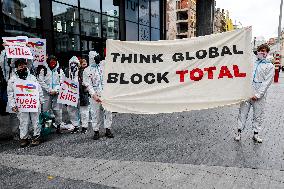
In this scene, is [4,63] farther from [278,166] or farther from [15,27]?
[278,166]

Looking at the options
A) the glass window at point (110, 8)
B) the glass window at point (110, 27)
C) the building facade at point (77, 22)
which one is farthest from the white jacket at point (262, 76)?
the glass window at point (110, 8)

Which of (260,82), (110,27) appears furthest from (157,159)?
(110,27)

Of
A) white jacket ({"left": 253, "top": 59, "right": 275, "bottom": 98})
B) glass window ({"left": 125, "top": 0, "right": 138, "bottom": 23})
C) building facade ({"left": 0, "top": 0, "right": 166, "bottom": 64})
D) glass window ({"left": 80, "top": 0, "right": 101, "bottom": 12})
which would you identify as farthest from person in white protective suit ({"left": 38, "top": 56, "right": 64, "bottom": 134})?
glass window ({"left": 125, "top": 0, "right": 138, "bottom": 23})

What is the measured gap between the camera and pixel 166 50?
20.5ft

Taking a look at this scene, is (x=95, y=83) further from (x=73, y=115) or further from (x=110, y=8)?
(x=110, y=8)

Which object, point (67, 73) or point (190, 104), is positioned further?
point (67, 73)

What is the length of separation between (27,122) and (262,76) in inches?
191

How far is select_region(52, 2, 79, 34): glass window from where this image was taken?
11320 millimetres

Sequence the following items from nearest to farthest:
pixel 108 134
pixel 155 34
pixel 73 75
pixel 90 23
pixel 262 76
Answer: pixel 262 76, pixel 108 134, pixel 73 75, pixel 90 23, pixel 155 34

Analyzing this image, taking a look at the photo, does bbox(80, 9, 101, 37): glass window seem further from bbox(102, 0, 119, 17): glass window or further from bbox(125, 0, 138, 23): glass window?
bbox(125, 0, 138, 23): glass window

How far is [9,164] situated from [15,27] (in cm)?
603

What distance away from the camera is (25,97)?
5.96m

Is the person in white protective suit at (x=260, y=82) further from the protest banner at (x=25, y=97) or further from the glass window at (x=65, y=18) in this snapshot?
the glass window at (x=65, y=18)

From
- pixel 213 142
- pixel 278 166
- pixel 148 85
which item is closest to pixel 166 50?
pixel 148 85
